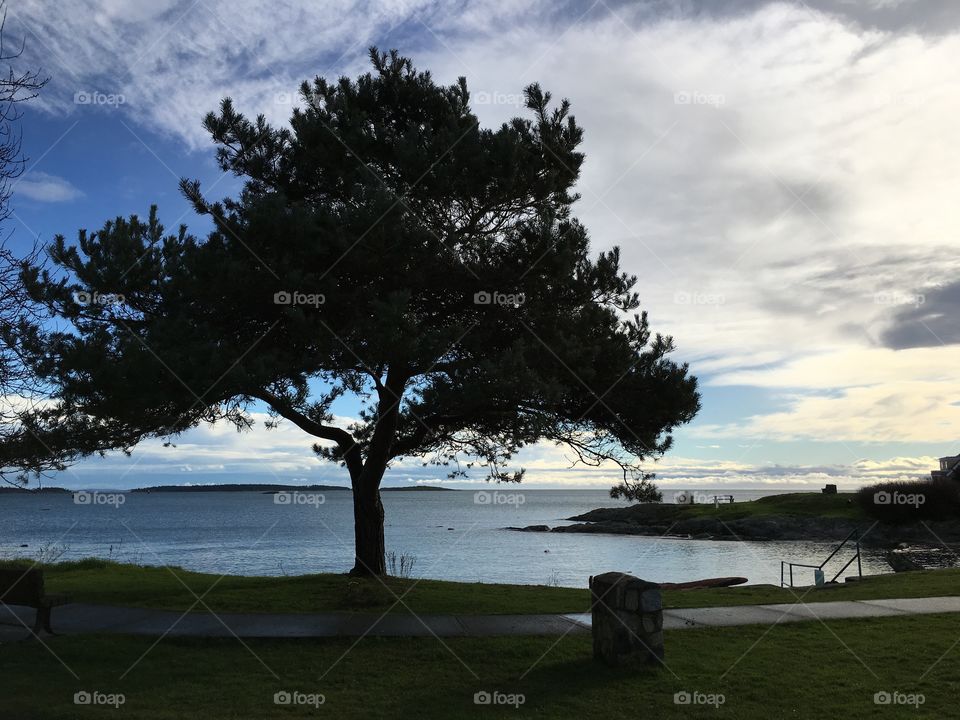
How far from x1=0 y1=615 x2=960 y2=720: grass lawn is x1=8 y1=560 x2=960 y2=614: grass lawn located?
8.37 ft

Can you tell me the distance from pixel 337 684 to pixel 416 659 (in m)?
1.27

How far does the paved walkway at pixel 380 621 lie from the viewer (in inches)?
384

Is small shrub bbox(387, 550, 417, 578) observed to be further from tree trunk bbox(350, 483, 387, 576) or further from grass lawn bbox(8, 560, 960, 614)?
grass lawn bbox(8, 560, 960, 614)

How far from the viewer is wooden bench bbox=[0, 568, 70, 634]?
30.7 feet

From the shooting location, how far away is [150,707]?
6711mm

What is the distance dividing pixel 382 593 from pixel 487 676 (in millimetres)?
4842

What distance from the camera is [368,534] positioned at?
1485 centimetres

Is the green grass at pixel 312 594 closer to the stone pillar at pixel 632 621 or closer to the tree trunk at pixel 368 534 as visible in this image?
the tree trunk at pixel 368 534

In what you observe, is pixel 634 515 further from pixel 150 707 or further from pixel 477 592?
pixel 150 707

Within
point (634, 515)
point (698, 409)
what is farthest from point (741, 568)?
point (634, 515)

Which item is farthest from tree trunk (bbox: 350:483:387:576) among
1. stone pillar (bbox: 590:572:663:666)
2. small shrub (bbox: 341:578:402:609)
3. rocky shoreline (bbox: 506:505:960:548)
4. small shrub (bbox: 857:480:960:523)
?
small shrub (bbox: 857:480:960:523)

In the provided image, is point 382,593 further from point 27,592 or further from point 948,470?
point 948,470

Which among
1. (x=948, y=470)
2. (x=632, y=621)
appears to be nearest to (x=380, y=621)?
(x=632, y=621)

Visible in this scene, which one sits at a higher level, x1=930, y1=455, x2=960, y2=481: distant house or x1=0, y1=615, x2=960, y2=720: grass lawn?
x1=930, y1=455, x2=960, y2=481: distant house
